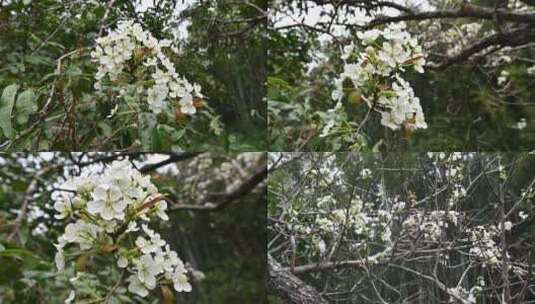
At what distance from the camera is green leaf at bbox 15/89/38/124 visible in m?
1.36

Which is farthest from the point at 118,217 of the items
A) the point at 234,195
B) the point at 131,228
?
the point at 234,195

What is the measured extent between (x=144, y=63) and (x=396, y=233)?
25.6 inches

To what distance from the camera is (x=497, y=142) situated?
1.57 m

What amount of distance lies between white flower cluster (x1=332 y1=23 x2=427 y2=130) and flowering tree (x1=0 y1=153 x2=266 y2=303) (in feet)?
1.39

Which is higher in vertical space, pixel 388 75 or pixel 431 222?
pixel 388 75

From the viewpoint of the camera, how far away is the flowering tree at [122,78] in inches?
53.7

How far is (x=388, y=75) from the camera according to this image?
129 centimetres

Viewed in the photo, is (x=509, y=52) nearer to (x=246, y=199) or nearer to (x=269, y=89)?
(x=269, y=89)

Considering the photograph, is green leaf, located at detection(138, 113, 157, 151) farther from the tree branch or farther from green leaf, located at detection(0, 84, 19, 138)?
the tree branch

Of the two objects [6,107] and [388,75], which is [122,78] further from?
[388,75]

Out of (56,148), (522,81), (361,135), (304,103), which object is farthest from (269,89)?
(522,81)

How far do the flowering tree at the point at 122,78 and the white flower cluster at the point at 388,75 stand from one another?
260mm

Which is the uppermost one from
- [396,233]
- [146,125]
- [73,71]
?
[73,71]

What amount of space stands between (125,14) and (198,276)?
2.22 feet
